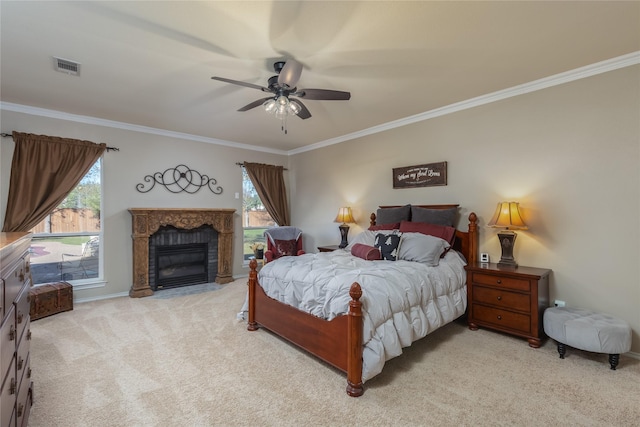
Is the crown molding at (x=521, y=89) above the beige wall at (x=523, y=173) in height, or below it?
above

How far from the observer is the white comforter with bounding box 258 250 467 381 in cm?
216

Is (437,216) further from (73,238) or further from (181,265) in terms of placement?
(73,238)

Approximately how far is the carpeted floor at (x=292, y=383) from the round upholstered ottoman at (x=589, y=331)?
17cm

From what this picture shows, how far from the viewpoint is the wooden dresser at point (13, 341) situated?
1204mm

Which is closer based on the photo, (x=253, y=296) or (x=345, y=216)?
(x=253, y=296)

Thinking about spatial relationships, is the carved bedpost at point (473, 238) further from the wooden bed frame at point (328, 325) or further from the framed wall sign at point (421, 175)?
the framed wall sign at point (421, 175)

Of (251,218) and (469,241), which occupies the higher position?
(251,218)

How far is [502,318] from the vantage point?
2975 mm

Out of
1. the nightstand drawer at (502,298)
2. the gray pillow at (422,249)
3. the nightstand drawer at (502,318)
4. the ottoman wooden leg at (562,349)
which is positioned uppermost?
the gray pillow at (422,249)

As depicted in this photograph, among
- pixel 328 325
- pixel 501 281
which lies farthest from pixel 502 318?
pixel 328 325

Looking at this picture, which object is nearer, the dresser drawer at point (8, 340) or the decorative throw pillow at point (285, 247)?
the dresser drawer at point (8, 340)

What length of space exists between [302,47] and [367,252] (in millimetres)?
2149

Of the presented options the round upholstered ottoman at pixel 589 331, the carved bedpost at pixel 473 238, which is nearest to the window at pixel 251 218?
the carved bedpost at pixel 473 238

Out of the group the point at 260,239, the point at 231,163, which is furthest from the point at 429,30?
the point at 260,239
